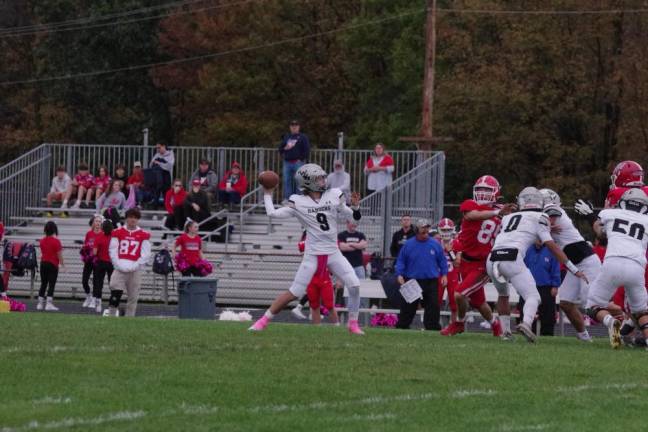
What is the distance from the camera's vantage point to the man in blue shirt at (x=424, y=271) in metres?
19.5

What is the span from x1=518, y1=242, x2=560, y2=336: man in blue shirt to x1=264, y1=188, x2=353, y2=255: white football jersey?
4.43 metres

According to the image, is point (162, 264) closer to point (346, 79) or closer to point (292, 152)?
point (292, 152)

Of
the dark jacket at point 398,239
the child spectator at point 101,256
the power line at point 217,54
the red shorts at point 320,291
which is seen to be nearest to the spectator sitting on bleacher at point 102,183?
the child spectator at point 101,256

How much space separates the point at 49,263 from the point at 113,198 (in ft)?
15.3

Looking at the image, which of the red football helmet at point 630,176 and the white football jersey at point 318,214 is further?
the white football jersey at point 318,214

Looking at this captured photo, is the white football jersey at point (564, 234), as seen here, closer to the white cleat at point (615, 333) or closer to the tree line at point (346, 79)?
the white cleat at point (615, 333)

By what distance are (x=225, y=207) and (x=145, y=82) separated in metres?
26.2

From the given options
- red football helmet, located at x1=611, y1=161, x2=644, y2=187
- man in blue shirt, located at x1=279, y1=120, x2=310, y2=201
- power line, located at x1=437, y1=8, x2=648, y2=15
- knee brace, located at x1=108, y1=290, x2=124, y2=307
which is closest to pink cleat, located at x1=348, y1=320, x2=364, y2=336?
red football helmet, located at x1=611, y1=161, x2=644, y2=187

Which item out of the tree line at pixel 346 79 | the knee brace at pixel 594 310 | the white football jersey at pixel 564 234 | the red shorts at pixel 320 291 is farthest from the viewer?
the tree line at pixel 346 79

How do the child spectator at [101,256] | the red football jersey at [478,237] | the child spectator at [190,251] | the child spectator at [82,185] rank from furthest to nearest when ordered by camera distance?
the child spectator at [82,185] → the child spectator at [190,251] → the child spectator at [101,256] → the red football jersey at [478,237]

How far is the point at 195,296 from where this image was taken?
68.4 ft

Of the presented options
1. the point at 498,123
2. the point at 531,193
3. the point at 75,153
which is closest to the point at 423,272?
the point at 531,193

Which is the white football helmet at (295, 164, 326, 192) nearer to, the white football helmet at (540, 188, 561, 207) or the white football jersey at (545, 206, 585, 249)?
the white football helmet at (540, 188, 561, 207)

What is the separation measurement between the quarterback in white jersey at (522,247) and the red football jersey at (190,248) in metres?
10.6
